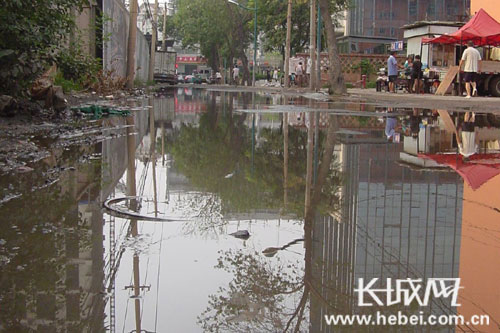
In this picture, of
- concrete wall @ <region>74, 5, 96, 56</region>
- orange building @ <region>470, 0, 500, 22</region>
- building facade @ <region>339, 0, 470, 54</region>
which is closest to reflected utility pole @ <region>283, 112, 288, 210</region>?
concrete wall @ <region>74, 5, 96, 56</region>

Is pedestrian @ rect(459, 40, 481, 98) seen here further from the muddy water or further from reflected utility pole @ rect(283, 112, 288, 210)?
the muddy water

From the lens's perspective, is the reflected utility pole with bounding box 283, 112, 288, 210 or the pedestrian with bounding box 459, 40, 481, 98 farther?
the pedestrian with bounding box 459, 40, 481, 98

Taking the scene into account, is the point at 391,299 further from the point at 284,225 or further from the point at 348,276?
the point at 284,225

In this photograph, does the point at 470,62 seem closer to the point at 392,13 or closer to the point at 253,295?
the point at 253,295

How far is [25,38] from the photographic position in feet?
33.4

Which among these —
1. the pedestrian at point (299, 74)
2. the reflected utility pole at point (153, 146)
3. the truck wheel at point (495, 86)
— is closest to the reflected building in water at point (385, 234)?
the reflected utility pole at point (153, 146)

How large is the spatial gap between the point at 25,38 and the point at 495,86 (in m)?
18.5

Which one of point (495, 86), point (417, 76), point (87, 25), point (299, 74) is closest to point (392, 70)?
point (417, 76)

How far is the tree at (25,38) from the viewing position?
10.0 m

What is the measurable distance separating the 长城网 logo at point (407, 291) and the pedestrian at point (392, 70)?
83.9 feet

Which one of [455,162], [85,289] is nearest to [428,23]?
[455,162]

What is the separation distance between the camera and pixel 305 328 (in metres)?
3.11

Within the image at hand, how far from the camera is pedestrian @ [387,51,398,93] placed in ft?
94.1

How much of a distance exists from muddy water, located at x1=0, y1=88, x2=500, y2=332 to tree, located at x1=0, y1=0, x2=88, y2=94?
221cm
